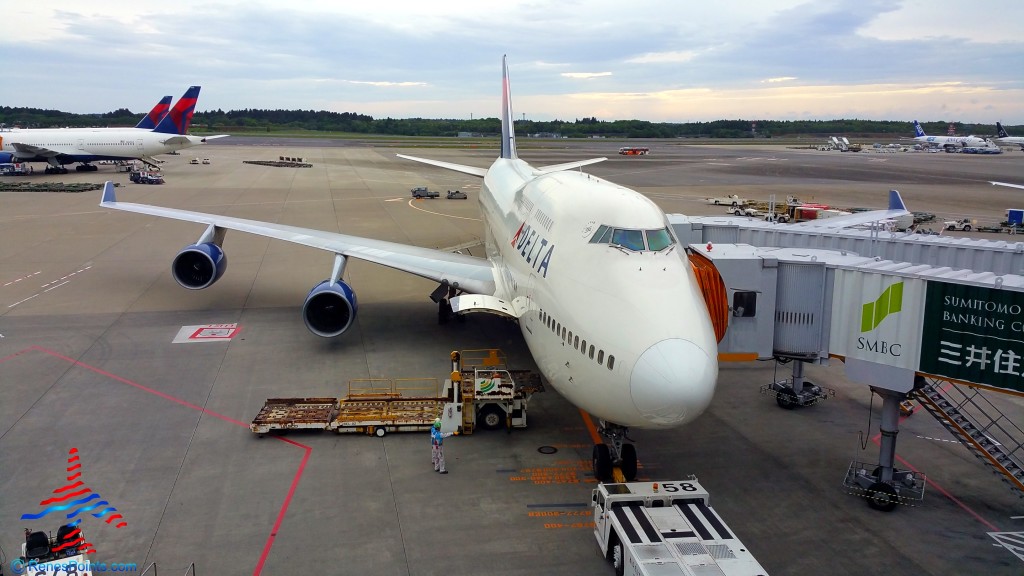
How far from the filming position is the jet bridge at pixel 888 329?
1273 centimetres

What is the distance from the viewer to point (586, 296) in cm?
1305

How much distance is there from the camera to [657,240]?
13.6 metres

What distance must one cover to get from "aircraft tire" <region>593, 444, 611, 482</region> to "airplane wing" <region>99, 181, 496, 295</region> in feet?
23.8

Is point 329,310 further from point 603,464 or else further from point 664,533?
point 664,533

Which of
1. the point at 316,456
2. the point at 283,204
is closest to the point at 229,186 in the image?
the point at 283,204

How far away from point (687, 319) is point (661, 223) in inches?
104

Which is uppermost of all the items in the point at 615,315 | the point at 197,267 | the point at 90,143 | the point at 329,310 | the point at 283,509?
the point at 90,143

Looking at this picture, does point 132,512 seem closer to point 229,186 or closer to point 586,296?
point 586,296

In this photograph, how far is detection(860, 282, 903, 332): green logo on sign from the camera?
13.6 m

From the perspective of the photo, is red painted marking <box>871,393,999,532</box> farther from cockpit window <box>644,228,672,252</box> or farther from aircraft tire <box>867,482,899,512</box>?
cockpit window <box>644,228,672,252</box>

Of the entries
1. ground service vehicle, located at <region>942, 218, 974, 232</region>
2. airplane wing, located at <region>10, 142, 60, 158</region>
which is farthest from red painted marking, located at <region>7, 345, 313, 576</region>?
airplane wing, located at <region>10, 142, 60, 158</region>

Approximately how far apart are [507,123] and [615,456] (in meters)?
24.2

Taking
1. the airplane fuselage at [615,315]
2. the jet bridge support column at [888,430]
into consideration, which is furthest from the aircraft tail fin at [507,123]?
the jet bridge support column at [888,430]

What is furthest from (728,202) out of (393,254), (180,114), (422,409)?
(180,114)
